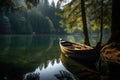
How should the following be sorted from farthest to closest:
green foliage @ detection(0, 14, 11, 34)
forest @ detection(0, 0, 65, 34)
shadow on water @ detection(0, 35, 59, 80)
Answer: forest @ detection(0, 0, 65, 34) → green foliage @ detection(0, 14, 11, 34) → shadow on water @ detection(0, 35, 59, 80)

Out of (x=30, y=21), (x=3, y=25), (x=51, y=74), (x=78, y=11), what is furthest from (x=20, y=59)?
(x=30, y=21)

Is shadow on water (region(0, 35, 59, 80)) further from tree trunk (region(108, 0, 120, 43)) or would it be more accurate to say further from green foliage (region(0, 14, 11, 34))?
green foliage (region(0, 14, 11, 34))

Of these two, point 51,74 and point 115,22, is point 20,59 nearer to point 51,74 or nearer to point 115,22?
point 51,74

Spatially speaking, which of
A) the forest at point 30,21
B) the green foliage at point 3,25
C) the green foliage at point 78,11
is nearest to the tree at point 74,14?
the green foliage at point 78,11

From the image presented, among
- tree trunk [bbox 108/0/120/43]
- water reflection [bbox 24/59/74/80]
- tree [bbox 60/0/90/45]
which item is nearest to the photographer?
water reflection [bbox 24/59/74/80]

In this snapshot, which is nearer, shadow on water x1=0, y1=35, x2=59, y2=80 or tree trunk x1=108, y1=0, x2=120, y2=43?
shadow on water x1=0, y1=35, x2=59, y2=80

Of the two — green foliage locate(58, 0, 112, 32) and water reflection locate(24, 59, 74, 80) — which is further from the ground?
green foliage locate(58, 0, 112, 32)

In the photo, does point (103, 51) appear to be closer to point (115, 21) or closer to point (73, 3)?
point (115, 21)

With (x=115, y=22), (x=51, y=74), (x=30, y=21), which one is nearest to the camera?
(x=51, y=74)

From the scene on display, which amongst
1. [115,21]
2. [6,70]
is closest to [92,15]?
[115,21]

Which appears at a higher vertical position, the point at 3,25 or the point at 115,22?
the point at 3,25

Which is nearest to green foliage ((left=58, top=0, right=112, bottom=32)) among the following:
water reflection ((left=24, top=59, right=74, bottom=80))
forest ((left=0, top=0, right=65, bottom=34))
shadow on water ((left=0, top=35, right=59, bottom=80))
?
shadow on water ((left=0, top=35, right=59, bottom=80))

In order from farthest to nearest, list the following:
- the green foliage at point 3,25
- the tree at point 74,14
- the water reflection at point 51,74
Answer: the green foliage at point 3,25 → the tree at point 74,14 → the water reflection at point 51,74

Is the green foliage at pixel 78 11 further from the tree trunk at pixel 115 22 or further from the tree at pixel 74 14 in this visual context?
the tree trunk at pixel 115 22
